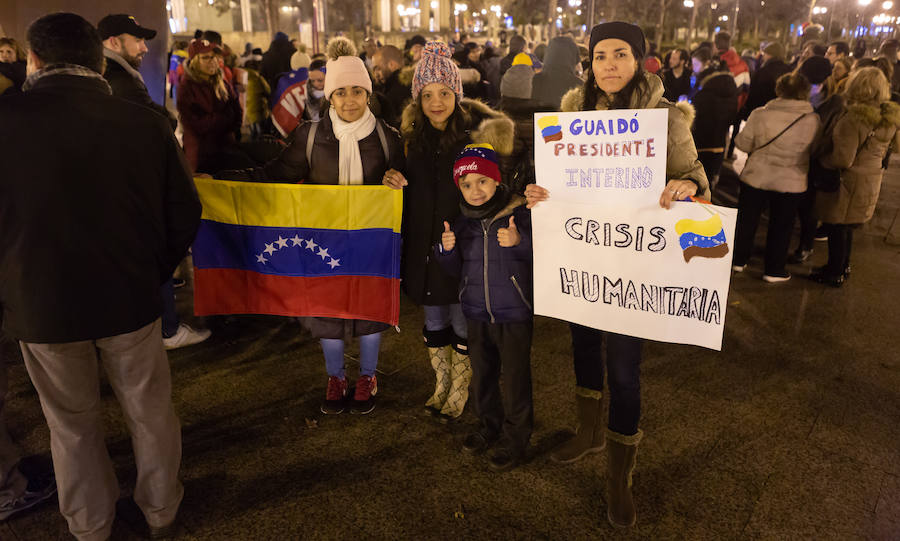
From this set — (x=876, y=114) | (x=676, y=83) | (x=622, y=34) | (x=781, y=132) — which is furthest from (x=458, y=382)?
(x=676, y=83)

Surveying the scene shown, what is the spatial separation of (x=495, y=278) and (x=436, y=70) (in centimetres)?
117

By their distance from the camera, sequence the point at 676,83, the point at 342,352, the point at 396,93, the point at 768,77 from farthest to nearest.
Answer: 1. the point at 676,83
2. the point at 768,77
3. the point at 396,93
4. the point at 342,352

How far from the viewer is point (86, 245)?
2412mm

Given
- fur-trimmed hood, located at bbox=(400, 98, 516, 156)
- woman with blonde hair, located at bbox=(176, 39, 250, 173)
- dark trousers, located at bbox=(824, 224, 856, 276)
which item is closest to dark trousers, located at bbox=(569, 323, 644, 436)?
fur-trimmed hood, located at bbox=(400, 98, 516, 156)

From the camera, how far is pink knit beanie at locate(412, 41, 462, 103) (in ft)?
11.0

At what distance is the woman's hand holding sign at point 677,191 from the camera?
2.59 m

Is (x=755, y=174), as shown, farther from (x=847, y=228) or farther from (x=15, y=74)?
(x=15, y=74)

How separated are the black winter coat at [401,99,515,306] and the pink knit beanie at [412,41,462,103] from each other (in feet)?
0.48

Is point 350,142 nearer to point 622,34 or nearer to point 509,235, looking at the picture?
point 509,235

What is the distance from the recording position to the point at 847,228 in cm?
604

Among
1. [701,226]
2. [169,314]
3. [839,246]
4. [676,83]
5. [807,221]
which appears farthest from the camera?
[676,83]

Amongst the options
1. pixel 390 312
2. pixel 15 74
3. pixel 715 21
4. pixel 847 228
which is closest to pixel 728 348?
pixel 847 228

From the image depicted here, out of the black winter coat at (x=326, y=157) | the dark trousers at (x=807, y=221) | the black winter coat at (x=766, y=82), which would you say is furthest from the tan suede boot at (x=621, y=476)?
the black winter coat at (x=766, y=82)

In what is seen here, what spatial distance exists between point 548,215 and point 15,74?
4.90 metres
